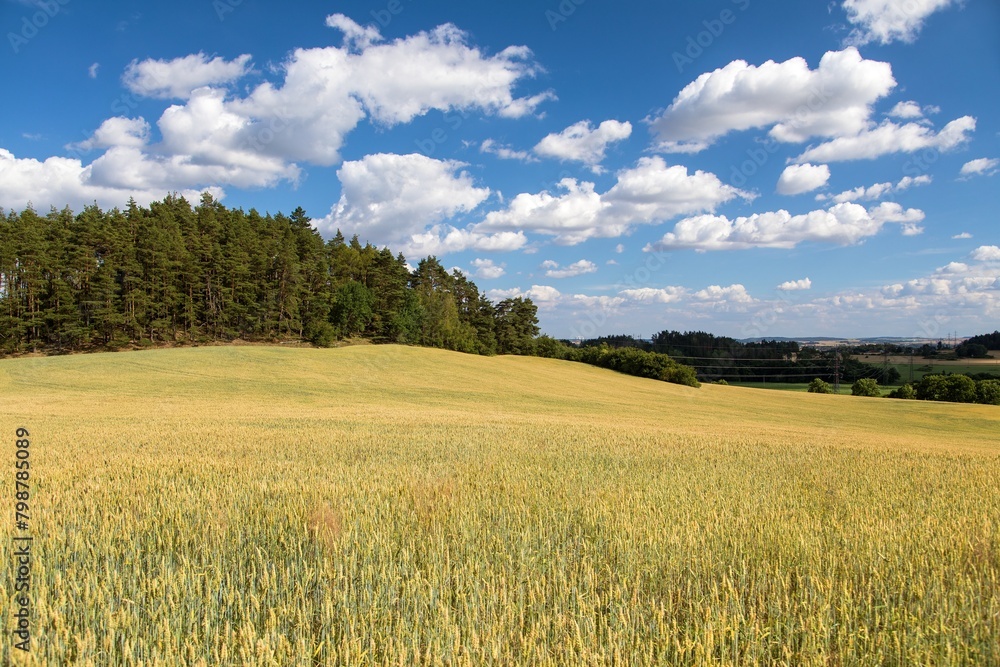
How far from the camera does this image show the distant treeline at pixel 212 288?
207 ft

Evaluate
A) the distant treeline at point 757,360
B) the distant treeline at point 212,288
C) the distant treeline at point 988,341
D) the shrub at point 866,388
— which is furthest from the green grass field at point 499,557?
the distant treeline at point 988,341

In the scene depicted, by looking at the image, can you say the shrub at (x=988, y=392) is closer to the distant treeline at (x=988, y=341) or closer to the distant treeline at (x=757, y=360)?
the distant treeline at (x=757, y=360)

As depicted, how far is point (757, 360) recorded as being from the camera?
4567 inches

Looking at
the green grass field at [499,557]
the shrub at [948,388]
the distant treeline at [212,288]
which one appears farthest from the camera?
the distant treeline at [212,288]

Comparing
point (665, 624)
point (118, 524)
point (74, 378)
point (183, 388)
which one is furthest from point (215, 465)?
point (74, 378)

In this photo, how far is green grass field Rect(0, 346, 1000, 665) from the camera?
11.2ft

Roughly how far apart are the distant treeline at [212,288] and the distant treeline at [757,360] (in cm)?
2790

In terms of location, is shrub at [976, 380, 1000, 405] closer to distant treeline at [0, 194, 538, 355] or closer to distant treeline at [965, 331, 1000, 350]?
distant treeline at [0, 194, 538, 355]

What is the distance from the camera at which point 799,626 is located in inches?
149

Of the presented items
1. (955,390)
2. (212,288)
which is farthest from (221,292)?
(955,390)

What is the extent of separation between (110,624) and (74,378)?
1655 inches

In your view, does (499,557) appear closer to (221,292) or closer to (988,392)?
(988,392)

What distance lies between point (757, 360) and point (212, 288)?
106 metres

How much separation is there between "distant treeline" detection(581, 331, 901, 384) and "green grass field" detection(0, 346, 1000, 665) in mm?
88797
